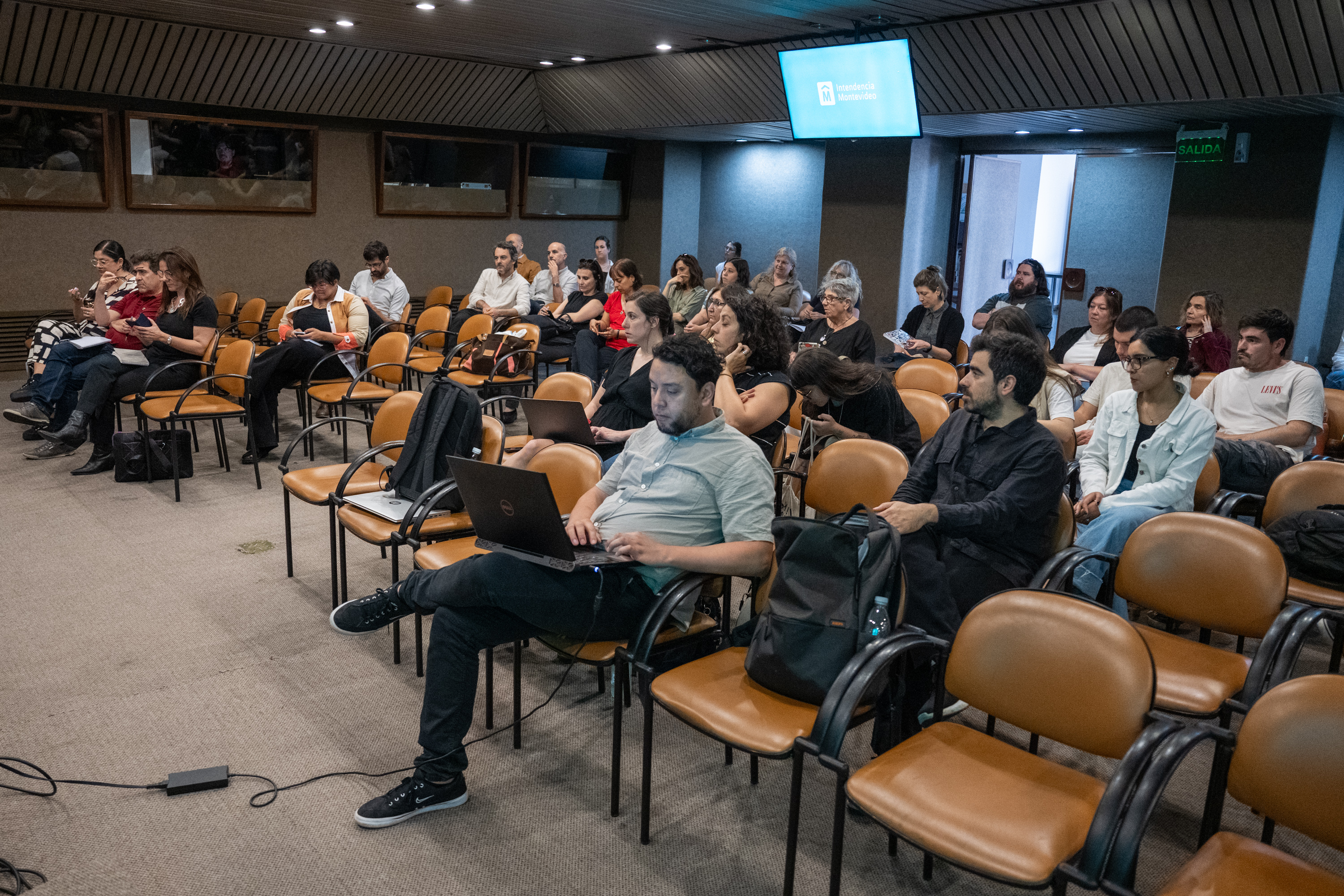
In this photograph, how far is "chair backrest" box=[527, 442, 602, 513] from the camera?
3586 millimetres

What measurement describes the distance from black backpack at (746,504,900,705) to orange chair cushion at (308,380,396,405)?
4.46 meters

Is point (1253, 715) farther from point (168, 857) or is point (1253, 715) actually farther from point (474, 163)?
point (474, 163)

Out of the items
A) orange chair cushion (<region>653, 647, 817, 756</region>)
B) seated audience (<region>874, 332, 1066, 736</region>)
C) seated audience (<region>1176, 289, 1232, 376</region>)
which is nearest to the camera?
orange chair cushion (<region>653, 647, 817, 756</region>)

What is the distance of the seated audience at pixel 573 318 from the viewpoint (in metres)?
8.16

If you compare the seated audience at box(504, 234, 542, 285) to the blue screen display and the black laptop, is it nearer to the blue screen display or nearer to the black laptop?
the blue screen display

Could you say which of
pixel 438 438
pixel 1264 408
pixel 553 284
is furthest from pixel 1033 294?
pixel 438 438

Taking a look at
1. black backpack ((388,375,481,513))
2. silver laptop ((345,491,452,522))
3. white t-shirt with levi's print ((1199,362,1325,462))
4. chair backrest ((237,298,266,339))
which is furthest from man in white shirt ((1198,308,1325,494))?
chair backrest ((237,298,266,339))

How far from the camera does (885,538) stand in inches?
95.3

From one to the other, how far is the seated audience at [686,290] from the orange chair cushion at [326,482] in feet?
11.3

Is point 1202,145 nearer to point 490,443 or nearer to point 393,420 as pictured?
point 490,443

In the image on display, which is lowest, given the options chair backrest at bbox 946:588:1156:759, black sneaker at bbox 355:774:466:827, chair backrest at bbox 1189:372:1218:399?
black sneaker at bbox 355:774:466:827

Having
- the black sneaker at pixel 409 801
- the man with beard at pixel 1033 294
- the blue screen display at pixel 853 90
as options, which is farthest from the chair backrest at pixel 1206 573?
the blue screen display at pixel 853 90

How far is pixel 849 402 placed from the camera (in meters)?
4.34

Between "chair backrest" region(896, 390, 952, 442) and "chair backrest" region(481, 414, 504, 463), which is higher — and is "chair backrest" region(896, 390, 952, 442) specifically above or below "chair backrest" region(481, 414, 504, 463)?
above
